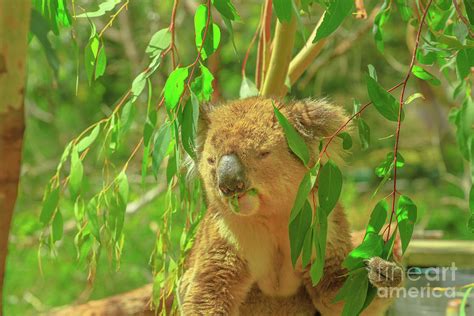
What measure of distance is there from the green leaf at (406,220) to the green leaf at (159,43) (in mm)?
552

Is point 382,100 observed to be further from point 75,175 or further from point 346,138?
point 75,175

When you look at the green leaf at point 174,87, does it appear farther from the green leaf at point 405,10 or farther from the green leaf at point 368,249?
the green leaf at point 405,10

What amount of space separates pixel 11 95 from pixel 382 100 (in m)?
0.64

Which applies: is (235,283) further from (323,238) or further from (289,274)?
(323,238)

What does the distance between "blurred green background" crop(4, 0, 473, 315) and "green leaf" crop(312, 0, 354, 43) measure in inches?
85.3

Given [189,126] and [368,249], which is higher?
[189,126]

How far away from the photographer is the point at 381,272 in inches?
56.2

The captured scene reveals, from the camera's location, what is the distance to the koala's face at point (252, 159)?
1.53 metres

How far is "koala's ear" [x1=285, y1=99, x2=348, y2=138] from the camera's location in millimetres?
1661

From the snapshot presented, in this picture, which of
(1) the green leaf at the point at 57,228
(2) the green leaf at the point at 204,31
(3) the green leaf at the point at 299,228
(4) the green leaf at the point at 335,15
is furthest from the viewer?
(1) the green leaf at the point at 57,228

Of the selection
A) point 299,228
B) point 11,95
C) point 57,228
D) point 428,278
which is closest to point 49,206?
point 57,228

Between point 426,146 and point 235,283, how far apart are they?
5.23 metres

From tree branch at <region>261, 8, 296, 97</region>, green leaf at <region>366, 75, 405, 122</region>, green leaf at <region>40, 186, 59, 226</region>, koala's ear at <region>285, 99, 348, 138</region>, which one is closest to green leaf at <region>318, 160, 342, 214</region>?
green leaf at <region>366, 75, 405, 122</region>

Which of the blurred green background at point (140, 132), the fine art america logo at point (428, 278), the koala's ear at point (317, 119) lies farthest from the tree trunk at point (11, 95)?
the blurred green background at point (140, 132)
